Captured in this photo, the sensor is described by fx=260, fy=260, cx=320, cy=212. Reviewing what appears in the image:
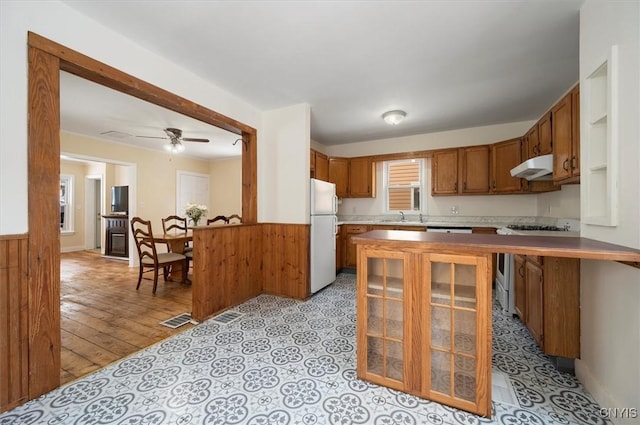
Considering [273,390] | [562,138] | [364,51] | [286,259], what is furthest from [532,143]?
[273,390]

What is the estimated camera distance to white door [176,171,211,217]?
6160 mm

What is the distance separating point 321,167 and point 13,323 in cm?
382

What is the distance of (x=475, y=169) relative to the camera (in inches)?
163

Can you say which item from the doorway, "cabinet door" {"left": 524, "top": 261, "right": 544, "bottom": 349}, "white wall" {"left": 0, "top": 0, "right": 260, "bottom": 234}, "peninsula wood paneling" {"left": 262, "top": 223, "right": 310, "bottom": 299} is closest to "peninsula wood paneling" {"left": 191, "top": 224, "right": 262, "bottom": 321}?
"peninsula wood paneling" {"left": 262, "top": 223, "right": 310, "bottom": 299}

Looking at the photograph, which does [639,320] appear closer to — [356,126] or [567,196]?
[567,196]


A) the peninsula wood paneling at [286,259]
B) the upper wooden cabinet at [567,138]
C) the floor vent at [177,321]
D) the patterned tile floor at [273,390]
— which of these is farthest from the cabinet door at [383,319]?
the floor vent at [177,321]

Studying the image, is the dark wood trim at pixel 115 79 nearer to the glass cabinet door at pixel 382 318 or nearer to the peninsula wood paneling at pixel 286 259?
the peninsula wood paneling at pixel 286 259

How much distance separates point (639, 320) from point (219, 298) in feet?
10.4

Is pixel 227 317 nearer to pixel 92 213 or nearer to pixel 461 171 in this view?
pixel 461 171

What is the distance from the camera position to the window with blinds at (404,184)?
4781 millimetres

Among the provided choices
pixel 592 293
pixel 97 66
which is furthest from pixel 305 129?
pixel 592 293

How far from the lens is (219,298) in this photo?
293 cm

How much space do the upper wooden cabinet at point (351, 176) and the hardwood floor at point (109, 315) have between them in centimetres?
312

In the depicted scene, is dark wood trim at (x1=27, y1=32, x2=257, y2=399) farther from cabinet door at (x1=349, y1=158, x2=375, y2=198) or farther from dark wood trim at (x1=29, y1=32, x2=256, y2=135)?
cabinet door at (x1=349, y1=158, x2=375, y2=198)
